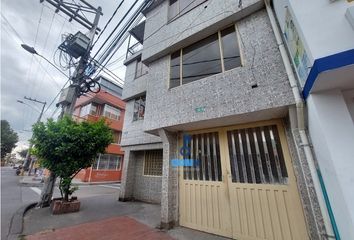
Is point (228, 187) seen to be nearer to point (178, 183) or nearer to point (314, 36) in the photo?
point (178, 183)

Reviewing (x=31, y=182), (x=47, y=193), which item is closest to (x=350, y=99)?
(x=47, y=193)

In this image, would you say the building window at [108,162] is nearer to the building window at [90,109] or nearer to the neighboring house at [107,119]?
the neighboring house at [107,119]

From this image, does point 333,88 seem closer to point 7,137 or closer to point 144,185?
point 144,185

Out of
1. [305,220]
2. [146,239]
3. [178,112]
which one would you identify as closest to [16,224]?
[146,239]

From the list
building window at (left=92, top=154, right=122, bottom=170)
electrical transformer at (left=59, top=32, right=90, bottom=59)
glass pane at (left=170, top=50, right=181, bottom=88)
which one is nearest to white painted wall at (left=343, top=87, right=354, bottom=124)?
glass pane at (left=170, top=50, right=181, bottom=88)

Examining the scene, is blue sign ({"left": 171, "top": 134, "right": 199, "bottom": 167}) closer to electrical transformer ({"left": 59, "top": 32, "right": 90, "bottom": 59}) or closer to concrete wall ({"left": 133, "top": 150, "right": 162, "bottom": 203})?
concrete wall ({"left": 133, "top": 150, "right": 162, "bottom": 203})

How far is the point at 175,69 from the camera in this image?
202 inches

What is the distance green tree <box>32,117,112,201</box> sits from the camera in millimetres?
5441

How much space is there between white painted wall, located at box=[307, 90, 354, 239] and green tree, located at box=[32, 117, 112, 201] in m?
6.43

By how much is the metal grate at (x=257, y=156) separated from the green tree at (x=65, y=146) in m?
5.05

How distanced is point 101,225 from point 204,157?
3.47 m

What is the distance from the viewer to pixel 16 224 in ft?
14.1

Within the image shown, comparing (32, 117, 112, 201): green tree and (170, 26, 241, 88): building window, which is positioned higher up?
(170, 26, 241, 88): building window

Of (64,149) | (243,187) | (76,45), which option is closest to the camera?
(243,187)
